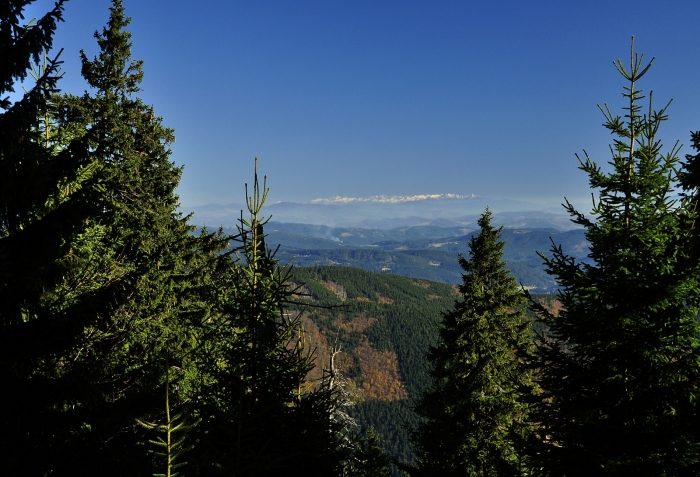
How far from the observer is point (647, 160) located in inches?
255

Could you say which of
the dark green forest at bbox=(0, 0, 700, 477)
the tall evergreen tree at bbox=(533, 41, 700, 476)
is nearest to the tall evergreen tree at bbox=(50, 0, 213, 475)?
the dark green forest at bbox=(0, 0, 700, 477)

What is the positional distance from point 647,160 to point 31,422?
10.0 m

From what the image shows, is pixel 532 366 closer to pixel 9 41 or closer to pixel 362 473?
pixel 362 473

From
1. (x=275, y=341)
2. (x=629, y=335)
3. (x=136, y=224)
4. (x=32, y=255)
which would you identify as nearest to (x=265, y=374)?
(x=275, y=341)

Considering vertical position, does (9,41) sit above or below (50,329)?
above

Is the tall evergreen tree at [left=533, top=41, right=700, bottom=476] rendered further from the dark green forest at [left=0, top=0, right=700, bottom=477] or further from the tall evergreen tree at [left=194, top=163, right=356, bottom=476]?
the tall evergreen tree at [left=194, top=163, right=356, bottom=476]

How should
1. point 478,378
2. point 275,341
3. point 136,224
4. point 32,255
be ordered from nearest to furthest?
point 32,255 → point 275,341 → point 478,378 → point 136,224

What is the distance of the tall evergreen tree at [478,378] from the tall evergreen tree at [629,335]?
7679mm

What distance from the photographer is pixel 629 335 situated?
247 inches

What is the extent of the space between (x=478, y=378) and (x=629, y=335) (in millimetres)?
9320

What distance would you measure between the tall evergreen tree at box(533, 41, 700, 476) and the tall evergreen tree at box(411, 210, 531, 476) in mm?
7679

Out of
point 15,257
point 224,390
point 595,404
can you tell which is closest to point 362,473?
point 224,390

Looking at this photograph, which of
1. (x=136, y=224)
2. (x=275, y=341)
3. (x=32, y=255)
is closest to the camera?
(x=32, y=255)

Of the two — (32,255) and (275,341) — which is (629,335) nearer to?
(275,341)
